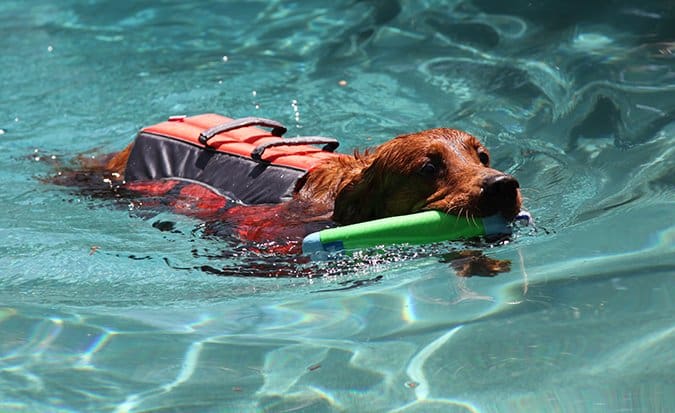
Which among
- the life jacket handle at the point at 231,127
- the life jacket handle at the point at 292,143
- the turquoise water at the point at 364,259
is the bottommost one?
the turquoise water at the point at 364,259

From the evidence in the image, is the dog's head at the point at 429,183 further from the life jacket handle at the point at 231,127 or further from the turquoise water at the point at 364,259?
the life jacket handle at the point at 231,127

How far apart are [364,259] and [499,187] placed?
0.74 m

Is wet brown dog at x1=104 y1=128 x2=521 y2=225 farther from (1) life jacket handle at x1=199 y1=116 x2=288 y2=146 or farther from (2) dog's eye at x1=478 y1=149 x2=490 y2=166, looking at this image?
(1) life jacket handle at x1=199 y1=116 x2=288 y2=146

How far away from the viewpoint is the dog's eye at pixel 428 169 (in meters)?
5.29

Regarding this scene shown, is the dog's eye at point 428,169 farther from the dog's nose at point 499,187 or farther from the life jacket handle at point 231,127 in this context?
the life jacket handle at point 231,127

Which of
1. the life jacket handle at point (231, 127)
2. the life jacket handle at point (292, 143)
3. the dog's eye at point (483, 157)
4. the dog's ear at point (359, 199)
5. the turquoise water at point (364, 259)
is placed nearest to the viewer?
the turquoise water at point (364, 259)

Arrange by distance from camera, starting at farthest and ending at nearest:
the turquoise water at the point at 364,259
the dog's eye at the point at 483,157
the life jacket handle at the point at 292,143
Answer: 1. the life jacket handle at the point at 292,143
2. the dog's eye at the point at 483,157
3. the turquoise water at the point at 364,259

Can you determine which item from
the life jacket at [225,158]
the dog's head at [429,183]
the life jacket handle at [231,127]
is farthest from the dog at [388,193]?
the life jacket handle at [231,127]

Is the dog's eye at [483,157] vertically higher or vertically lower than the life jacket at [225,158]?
higher

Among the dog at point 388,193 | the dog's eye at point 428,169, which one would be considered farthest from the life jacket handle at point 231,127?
the dog's eye at point 428,169

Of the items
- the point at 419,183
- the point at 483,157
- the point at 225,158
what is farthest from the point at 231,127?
the point at 483,157

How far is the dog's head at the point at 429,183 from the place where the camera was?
4.97 metres

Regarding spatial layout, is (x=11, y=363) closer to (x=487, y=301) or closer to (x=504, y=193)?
(x=487, y=301)

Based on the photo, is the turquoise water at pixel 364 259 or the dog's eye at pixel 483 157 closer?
the turquoise water at pixel 364 259
